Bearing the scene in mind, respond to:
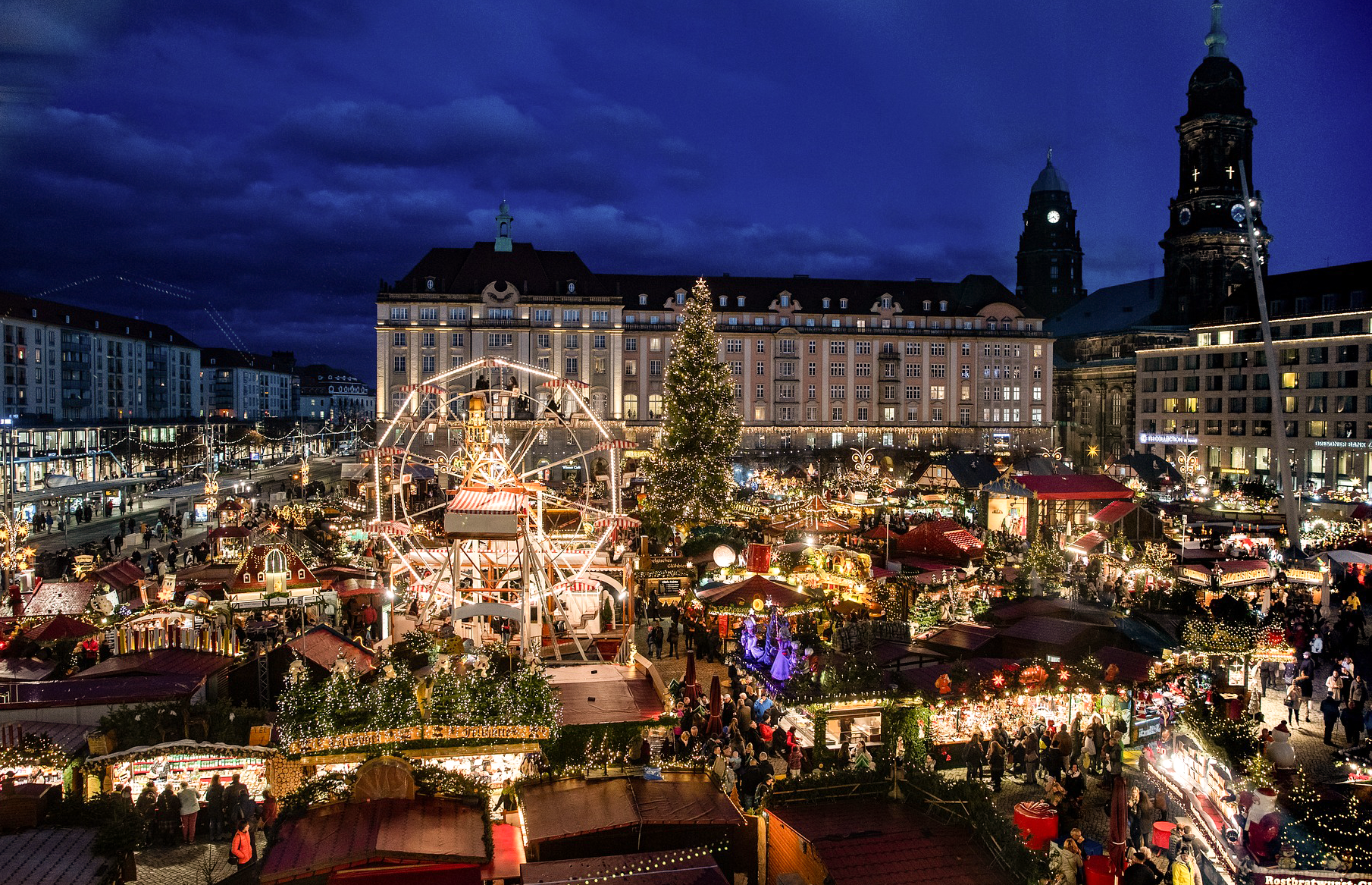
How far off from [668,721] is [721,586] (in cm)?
960

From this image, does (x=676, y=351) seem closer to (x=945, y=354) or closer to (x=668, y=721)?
(x=668, y=721)

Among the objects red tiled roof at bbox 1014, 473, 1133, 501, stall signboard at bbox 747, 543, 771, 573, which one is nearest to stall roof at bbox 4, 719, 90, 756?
stall signboard at bbox 747, 543, 771, 573

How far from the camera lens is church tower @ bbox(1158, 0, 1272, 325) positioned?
242 feet

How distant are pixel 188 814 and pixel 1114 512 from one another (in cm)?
2972

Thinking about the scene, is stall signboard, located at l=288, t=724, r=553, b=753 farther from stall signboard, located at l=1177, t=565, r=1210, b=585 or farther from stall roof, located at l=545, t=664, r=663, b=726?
stall signboard, located at l=1177, t=565, r=1210, b=585

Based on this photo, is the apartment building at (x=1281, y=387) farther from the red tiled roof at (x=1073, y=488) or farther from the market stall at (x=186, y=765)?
the market stall at (x=186, y=765)

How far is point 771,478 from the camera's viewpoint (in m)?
49.1

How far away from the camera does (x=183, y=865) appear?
10344 mm

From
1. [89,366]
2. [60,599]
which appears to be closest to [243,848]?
[60,599]

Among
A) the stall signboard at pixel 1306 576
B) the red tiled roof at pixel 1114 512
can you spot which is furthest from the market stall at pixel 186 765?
the red tiled roof at pixel 1114 512

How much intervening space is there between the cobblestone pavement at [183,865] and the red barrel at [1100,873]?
361 inches

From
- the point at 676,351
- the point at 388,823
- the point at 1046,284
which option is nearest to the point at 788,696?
the point at 388,823

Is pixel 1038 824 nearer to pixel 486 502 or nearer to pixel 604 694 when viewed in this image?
pixel 604 694

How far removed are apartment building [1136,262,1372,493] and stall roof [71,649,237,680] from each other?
55894 mm
